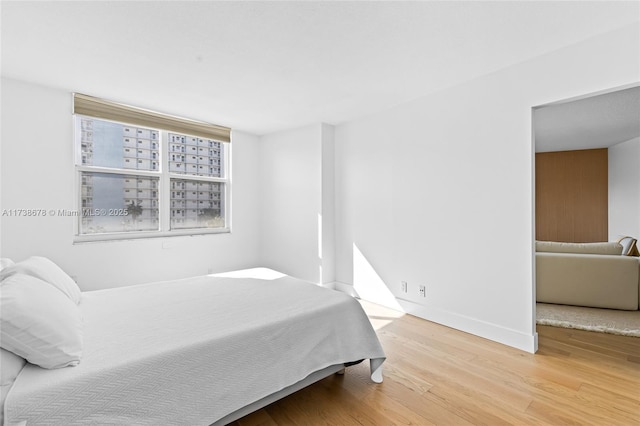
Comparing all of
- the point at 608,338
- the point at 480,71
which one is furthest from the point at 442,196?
the point at 608,338

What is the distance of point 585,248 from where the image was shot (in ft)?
12.0

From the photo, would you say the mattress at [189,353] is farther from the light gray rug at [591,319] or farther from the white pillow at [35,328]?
the light gray rug at [591,319]

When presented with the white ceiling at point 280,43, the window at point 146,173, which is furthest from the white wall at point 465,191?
the window at point 146,173

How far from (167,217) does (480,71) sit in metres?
4.03

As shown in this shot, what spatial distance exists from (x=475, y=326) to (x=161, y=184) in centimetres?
411

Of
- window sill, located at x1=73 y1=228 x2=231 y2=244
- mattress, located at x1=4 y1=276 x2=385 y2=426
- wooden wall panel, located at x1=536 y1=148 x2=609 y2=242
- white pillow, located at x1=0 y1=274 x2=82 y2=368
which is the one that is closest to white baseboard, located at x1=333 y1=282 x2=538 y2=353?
mattress, located at x1=4 y1=276 x2=385 y2=426

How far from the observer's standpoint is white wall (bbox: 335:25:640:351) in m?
2.46

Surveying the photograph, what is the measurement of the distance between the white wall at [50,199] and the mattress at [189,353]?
1.41 metres

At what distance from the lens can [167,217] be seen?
4.09 metres

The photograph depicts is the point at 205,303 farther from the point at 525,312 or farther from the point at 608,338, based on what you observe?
the point at 608,338

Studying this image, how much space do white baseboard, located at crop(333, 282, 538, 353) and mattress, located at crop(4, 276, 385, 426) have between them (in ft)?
4.32

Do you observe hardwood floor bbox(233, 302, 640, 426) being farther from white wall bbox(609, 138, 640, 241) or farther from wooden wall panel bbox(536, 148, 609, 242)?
wooden wall panel bbox(536, 148, 609, 242)

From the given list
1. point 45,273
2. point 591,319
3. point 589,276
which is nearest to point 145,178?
point 45,273

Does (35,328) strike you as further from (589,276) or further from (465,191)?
(589,276)
